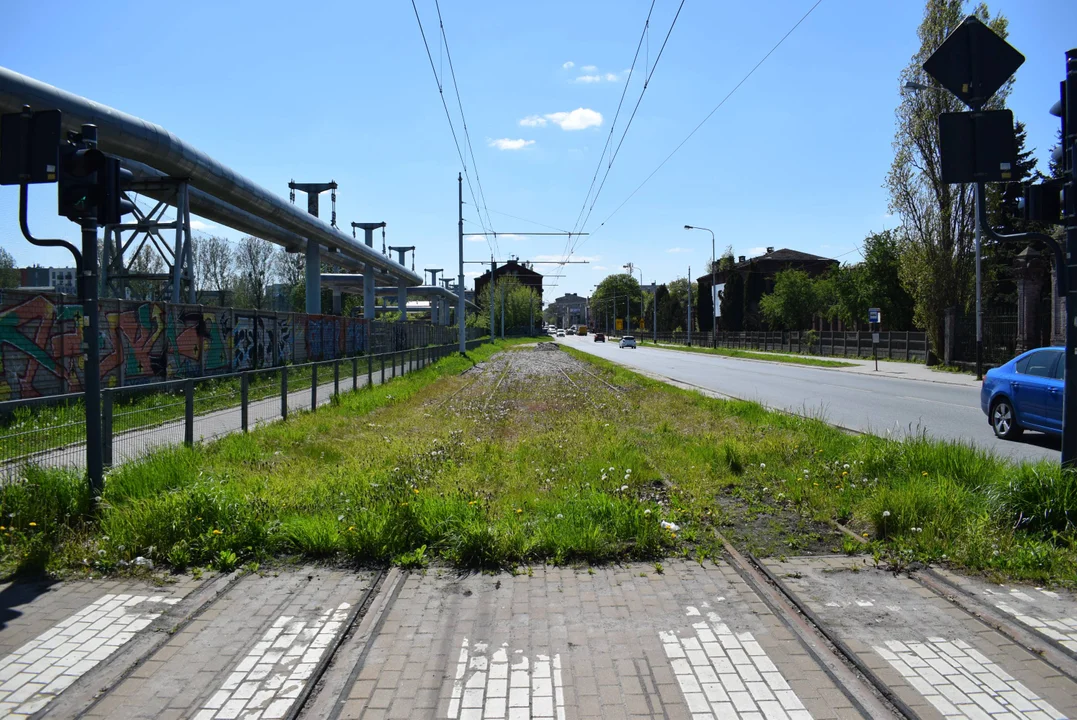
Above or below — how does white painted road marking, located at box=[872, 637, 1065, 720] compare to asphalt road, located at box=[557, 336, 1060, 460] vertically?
above

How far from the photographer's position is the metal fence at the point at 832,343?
4167 cm

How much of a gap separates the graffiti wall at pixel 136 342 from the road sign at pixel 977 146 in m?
14.9

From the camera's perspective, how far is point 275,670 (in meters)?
3.85

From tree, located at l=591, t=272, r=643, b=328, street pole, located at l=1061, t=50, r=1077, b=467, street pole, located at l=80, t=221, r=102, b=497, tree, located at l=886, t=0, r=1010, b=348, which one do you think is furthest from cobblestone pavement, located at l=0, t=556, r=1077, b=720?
tree, located at l=591, t=272, r=643, b=328

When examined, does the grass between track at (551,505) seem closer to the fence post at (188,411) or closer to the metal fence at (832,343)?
the fence post at (188,411)

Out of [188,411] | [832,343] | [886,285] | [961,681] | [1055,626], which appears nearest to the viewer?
[961,681]

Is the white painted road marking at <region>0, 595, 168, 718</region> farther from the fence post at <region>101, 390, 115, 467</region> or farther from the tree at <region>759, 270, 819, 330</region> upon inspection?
the tree at <region>759, 270, 819, 330</region>

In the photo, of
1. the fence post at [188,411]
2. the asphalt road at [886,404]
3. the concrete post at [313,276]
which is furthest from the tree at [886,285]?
the fence post at [188,411]

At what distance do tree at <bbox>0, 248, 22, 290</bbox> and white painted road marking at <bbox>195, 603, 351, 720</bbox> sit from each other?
19.4 m

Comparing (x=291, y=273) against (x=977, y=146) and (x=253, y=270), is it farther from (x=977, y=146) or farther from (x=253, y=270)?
(x=977, y=146)

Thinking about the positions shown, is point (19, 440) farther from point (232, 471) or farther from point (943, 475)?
point (943, 475)

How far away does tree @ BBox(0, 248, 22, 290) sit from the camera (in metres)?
19.9

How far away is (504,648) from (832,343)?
52.4 metres

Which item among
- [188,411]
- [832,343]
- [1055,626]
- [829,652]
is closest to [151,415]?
[188,411]
